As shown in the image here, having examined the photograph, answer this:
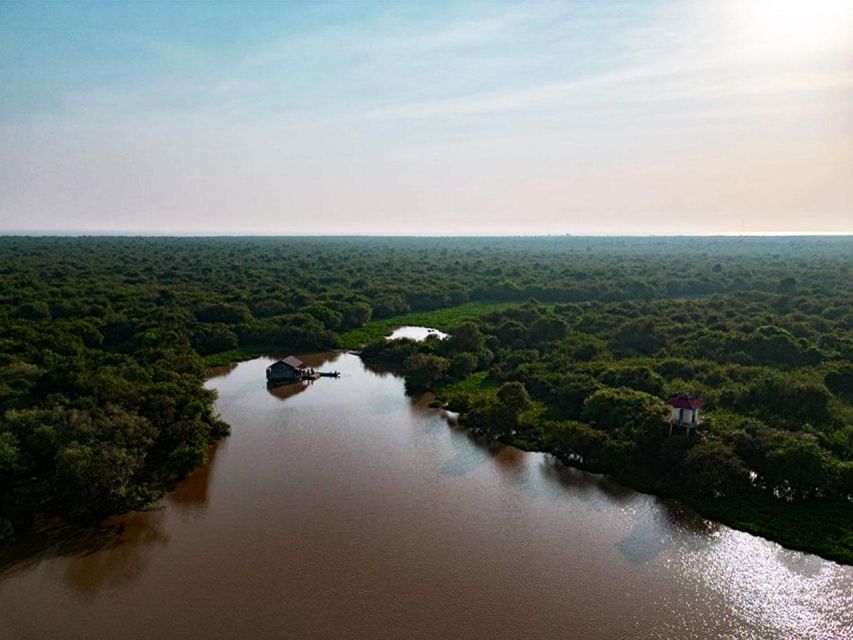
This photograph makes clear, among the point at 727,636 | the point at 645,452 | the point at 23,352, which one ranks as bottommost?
the point at 727,636

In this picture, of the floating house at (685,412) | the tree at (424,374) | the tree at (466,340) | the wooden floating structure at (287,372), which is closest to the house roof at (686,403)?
the floating house at (685,412)

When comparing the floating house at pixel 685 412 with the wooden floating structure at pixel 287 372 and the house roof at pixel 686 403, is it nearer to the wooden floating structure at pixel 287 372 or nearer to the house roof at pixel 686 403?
the house roof at pixel 686 403

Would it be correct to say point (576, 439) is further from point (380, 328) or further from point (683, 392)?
point (380, 328)

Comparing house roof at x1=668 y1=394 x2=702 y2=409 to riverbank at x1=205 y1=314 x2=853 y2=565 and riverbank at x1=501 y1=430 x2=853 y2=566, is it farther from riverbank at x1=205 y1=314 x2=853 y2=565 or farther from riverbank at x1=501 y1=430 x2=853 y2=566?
riverbank at x1=501 y1=430 x2=853 y2=566

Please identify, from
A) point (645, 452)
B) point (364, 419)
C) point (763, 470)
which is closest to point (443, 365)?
point (364, 419)

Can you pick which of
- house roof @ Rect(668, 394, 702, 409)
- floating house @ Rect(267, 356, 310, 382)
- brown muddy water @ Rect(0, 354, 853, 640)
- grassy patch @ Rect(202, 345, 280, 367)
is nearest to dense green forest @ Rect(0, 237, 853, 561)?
grassy patch @ Rect(202, 345, 280, 367)

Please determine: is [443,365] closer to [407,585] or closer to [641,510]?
[641,510]

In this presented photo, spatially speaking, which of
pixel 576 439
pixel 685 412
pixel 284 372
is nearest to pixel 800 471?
pixel 685 412
